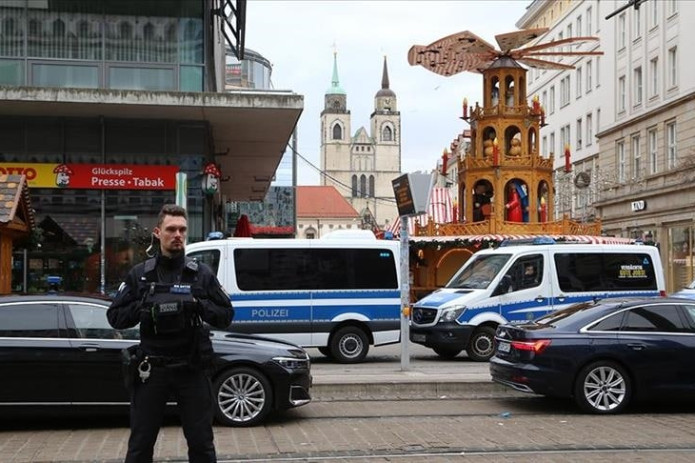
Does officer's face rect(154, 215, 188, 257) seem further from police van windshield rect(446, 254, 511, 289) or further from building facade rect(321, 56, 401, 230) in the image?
building facade rect(321, 56, 401, 230)

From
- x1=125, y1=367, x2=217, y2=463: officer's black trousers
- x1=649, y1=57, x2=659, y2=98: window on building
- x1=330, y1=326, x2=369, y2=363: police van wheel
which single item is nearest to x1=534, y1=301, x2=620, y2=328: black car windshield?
x1=330, y1=326, x2=369, y2=363: police van wheel

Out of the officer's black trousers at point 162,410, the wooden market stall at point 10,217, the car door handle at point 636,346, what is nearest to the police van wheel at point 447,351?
the car door handle at point 636,346

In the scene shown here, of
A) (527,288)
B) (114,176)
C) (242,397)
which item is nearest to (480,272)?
(527,288)

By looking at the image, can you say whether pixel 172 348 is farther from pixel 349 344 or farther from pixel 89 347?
pixel 349 344

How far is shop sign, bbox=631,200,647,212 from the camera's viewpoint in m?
42.0

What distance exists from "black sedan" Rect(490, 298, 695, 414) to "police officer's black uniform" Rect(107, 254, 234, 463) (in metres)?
5.88

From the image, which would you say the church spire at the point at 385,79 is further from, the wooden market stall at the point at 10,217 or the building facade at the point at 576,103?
the wooden market stall at the point at 10,217

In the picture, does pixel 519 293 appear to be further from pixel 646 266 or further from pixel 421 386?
pixel 421 386

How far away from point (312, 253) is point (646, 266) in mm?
6391

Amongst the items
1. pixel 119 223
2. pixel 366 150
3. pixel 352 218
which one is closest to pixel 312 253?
pixel 119 223

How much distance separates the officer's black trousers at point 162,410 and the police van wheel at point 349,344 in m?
10.5

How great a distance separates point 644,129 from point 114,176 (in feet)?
104

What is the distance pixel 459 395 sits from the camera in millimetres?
11812

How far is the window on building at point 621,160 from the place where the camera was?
47534 millimetres
